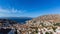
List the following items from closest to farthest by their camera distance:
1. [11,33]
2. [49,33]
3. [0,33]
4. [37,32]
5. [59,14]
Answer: [0,33] → [11,33] → [49,33] → [37,32] → [59,14]

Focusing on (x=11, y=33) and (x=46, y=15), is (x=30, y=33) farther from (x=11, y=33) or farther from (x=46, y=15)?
(x=46, y=15)

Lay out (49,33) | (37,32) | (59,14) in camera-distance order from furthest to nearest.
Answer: (59,14) < (37,32) < (49,33)

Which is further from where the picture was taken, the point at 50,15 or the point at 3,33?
the point at 50,15

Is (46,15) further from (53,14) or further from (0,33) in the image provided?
(0,33)

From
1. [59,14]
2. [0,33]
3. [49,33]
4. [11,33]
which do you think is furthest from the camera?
[59,14]

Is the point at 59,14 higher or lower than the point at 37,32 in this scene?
higher

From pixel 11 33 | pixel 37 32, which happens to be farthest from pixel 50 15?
pixel 11 33

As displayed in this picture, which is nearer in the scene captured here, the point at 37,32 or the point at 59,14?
the point at 37,32

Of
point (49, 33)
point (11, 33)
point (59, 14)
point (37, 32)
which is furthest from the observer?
point (59, 14)

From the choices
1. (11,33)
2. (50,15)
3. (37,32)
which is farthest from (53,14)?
(11,33)
